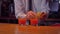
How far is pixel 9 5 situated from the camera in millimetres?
3301

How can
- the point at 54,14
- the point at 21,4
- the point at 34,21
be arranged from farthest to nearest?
the point at 54,14, the point at 21,4, the point at 34,21

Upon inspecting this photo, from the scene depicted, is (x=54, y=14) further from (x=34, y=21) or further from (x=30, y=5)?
(x=34, y=21)

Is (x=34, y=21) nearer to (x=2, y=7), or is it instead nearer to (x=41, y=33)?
(x=41, y=33)

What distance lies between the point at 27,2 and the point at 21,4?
0.10 metres

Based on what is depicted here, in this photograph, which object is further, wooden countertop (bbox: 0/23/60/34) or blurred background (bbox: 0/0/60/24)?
blurred background (bbox: 0/0/60/24)

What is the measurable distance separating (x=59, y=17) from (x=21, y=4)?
1070 mm

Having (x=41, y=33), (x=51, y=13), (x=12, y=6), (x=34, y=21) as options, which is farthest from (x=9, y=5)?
(x=41, y=33)

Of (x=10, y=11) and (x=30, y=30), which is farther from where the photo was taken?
(x=10, y=11)

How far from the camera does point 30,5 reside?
2516mm

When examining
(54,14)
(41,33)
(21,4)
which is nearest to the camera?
(41,33)

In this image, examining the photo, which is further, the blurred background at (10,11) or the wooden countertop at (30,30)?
the blurred background at (10,11)

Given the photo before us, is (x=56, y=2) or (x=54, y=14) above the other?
(x=56, y=2)

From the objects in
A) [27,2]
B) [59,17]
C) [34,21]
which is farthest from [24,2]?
[59,17]

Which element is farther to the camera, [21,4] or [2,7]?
[2,7]
